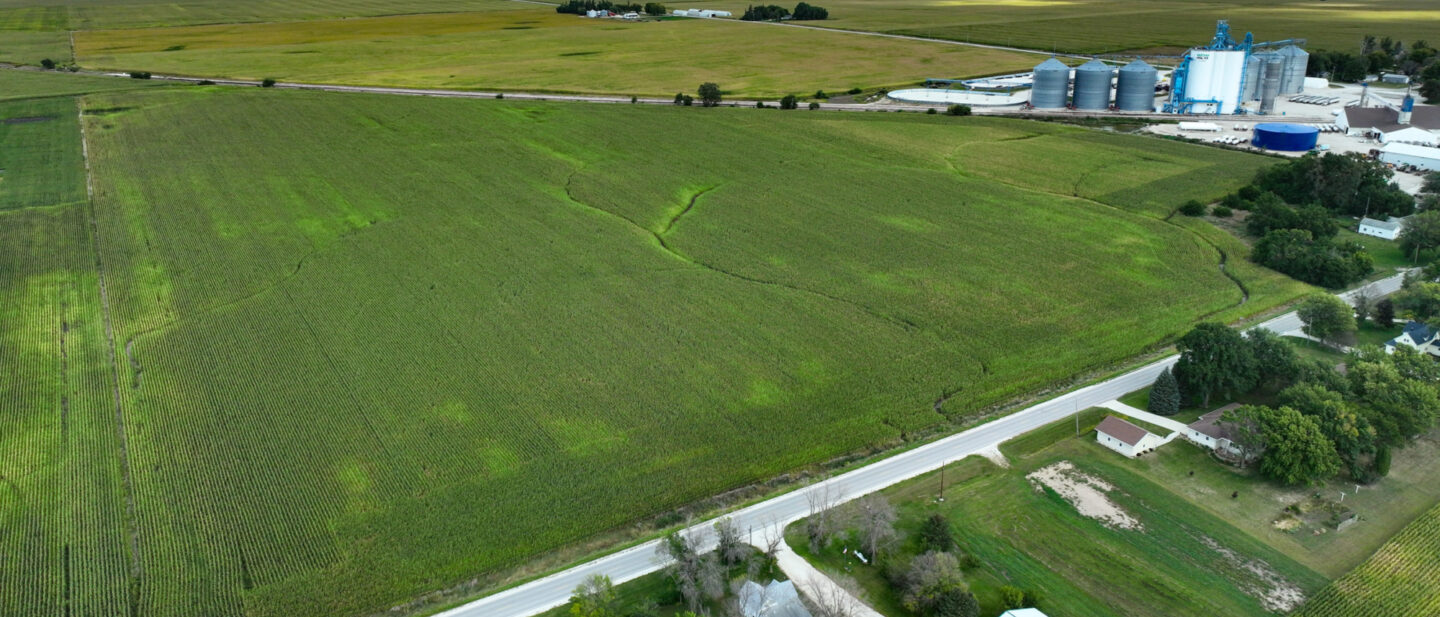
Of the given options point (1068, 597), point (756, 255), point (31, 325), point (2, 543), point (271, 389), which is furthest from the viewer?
point (756, 255)

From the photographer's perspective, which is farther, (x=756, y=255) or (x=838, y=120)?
(x=838, y=120)

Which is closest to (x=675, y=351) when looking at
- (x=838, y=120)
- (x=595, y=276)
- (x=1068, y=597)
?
(x=595, y=276)

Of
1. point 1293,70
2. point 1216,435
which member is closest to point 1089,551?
point 1216,435

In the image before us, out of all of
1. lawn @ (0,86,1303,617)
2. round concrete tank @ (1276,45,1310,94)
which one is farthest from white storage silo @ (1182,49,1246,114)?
lawn @ (0,86,1303,617)

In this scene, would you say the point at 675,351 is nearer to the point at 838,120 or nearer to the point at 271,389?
the point at 271,389

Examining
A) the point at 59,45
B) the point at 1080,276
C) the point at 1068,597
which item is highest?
the point at 59,45

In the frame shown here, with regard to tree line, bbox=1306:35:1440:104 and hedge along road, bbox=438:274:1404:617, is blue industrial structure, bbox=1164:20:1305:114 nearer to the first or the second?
tree line, bbox=1306:35:1440:104
